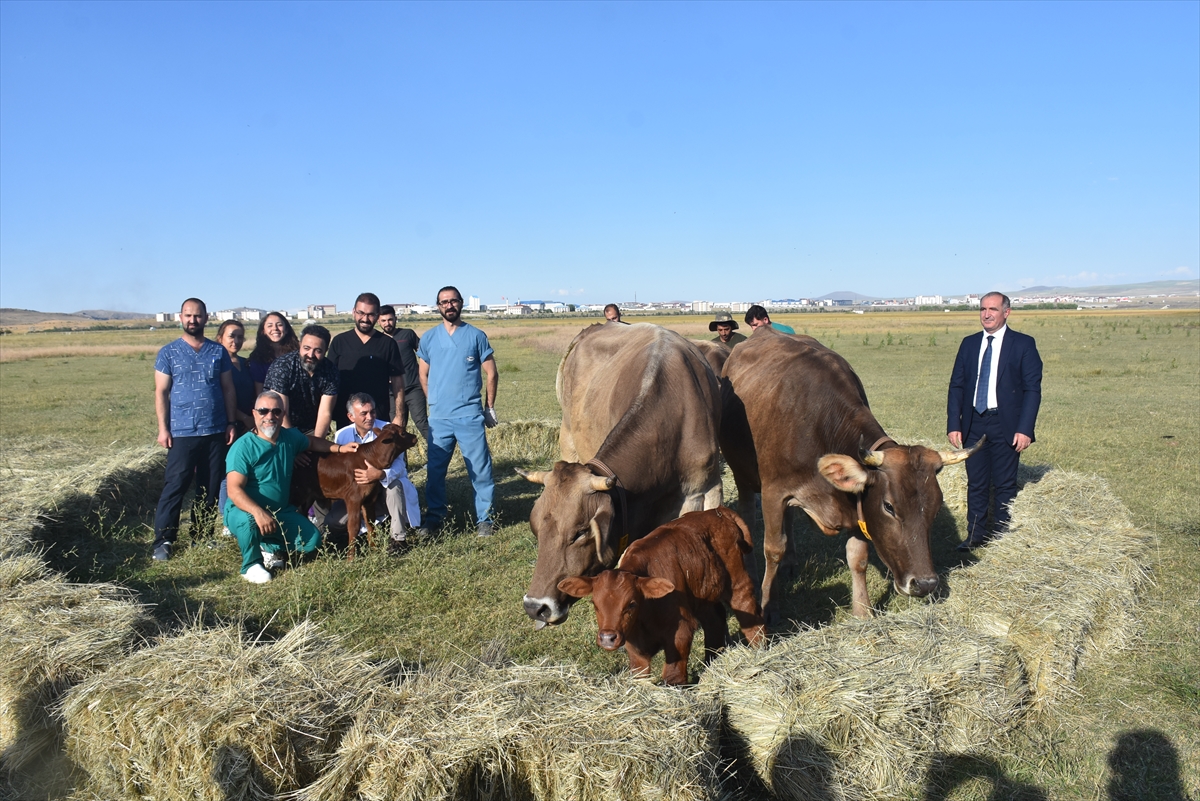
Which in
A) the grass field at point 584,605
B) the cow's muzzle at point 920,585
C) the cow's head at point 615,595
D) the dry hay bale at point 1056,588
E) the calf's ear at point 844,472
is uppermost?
the calf's ear at point 844,472

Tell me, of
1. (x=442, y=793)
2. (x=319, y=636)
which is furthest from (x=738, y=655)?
(x=319, y=636)

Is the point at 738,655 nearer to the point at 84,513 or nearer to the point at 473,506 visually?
→ the point at 473,506

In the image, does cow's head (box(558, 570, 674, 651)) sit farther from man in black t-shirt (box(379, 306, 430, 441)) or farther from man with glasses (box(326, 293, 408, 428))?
man in black t-shirt (box(379, 306, 430, 441))

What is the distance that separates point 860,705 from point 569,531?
2010 millimetres

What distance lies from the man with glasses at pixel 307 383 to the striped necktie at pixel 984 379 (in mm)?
6613

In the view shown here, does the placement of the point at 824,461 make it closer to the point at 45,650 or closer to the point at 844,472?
the point at 844,472

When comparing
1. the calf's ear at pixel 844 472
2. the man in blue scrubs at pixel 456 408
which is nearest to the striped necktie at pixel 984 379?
the calf's ear at pixel 844 472

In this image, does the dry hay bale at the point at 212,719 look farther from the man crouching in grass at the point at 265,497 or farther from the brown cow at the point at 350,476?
the brown cow at the point at 350,476

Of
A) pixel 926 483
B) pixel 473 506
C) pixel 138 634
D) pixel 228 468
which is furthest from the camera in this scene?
pixel 473 506

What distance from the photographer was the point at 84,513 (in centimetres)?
834

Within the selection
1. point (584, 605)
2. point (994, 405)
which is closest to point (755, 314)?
point (994, 405)

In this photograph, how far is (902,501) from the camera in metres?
5.41

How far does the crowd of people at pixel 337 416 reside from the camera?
7.30m

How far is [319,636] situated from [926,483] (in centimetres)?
410
